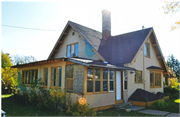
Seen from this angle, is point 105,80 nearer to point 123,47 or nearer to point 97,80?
point 97,80

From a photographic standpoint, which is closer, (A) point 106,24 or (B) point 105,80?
(B) point 105,80

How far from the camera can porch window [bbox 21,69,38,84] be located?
1319cm

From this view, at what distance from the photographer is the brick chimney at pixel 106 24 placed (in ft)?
55.7

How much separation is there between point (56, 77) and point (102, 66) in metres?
3.72

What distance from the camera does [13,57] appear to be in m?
49.7

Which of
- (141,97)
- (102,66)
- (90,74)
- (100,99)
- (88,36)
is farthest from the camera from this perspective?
(88,36)

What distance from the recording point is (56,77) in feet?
35.3

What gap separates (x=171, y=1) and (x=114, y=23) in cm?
850

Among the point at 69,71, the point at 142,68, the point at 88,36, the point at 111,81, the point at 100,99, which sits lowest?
the point at 100,99

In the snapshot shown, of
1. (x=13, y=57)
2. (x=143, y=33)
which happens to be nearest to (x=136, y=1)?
(x=143, y=33)

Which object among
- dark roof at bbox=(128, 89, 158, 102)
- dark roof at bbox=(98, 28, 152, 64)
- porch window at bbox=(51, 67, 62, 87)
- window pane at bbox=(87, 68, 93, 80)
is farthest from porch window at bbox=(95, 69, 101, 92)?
dark roof at bbox=(128, 89, 158, 102)

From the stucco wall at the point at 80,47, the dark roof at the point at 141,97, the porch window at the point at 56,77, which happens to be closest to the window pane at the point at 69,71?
the porch window at the point at 56,77

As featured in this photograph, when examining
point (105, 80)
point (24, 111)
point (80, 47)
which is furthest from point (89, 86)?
point (80, 47)

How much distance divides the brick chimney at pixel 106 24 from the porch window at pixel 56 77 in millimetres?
7503
